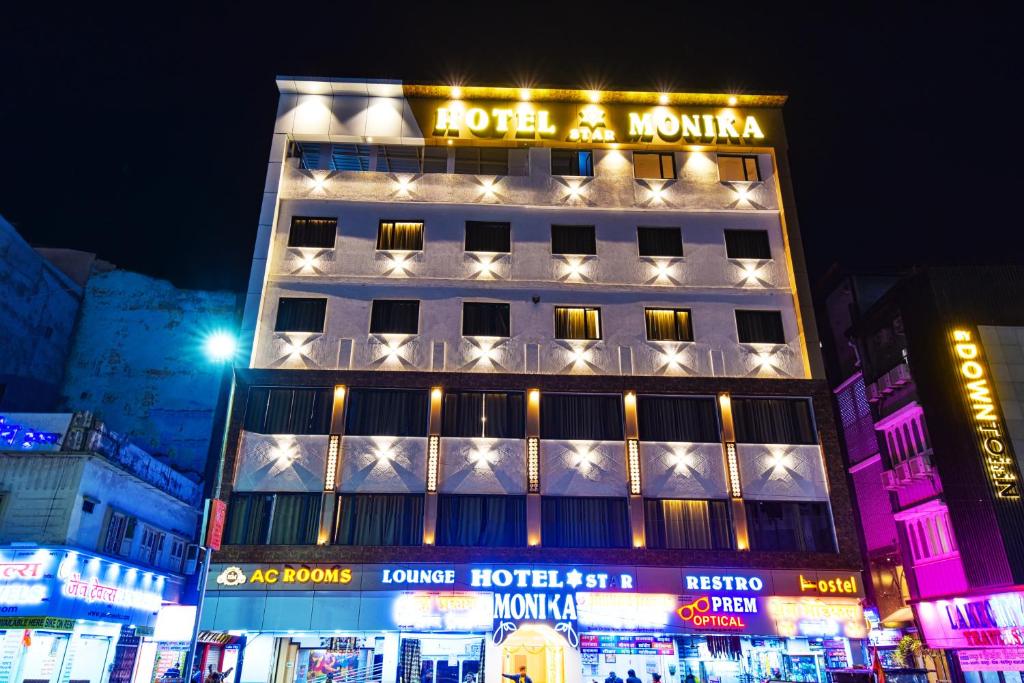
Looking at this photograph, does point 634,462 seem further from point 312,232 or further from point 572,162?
point 312,232

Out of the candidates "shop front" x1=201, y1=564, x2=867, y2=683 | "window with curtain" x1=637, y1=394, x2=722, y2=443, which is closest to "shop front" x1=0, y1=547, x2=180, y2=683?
"shop front" x1=201, y1=564, x2=867, y2=683

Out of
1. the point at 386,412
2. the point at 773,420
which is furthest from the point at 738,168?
the point at 386,412

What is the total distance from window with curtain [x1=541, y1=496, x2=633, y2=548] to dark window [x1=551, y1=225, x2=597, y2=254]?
38.6 ft

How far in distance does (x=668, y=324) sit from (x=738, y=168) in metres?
9.91

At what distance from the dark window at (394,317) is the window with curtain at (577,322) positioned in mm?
6390

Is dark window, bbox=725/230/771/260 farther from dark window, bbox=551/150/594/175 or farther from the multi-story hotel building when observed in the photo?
dark window, bbox=551/150/594/175

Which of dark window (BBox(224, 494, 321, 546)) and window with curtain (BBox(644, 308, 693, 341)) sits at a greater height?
window with curtain (BBox(644, 308, 693, 341))

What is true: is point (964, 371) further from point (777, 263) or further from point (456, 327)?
point (456, 327)

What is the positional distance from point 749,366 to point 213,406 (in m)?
28.5

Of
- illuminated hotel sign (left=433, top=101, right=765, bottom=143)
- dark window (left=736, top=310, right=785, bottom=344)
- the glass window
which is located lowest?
dark window (left=736, top=310, right=785, bottom=344)

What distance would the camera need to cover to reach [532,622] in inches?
1010

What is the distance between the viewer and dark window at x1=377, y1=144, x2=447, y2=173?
3466 cm

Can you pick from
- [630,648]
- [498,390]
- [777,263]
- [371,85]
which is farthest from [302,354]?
[777,263]

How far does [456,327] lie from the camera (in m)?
30.8
